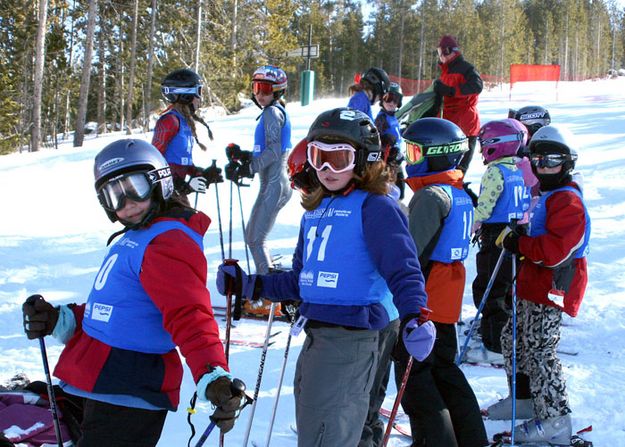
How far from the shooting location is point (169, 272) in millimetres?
2369

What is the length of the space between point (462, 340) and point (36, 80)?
68.4 feet

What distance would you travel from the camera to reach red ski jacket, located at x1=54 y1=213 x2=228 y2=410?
2.28 metres

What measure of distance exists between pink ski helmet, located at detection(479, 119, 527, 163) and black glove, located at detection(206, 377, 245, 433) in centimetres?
357

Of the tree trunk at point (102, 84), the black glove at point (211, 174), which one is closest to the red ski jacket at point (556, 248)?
the black glove at point (211, 174)

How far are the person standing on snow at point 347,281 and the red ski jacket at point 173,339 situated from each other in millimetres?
532

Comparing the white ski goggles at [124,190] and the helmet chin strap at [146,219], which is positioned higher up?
the white ski goggles at [124,190]

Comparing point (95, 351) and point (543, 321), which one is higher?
point (95, 351)

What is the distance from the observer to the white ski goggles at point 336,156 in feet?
9.41

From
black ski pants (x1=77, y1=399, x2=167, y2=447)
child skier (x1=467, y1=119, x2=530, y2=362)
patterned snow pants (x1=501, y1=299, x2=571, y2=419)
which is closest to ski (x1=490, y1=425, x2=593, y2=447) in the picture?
patterned snow pants (x1=501, y1=299, x2=571, y2=419)

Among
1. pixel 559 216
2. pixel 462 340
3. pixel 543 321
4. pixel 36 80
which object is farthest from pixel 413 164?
pixel 36 80

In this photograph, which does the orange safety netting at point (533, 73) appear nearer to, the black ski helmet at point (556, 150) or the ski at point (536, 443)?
the black ski helmet at point (556, 150)

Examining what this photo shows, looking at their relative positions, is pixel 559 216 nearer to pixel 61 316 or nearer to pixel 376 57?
pixel 61 316

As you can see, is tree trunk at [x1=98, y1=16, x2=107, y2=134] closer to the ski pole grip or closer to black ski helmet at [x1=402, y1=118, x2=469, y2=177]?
black ski helmet at [x1=402, y1=118, x2=469, y2=177]

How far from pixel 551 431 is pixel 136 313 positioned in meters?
2.78
